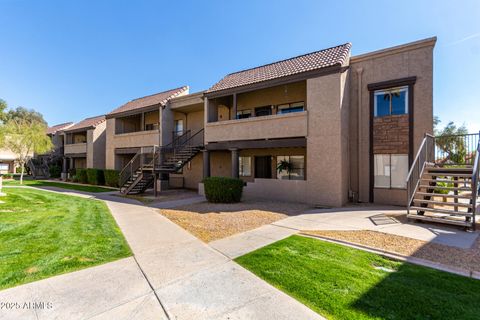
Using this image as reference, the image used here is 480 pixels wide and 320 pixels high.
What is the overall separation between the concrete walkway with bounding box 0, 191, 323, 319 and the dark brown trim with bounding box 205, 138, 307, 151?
8.57 metres

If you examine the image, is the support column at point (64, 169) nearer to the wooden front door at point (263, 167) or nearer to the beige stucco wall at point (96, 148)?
the beige stucco wall at point (96, 148)

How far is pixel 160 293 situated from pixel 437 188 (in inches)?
372

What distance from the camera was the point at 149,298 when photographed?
3.36 meters

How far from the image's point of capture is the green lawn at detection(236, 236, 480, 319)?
3.07 meters

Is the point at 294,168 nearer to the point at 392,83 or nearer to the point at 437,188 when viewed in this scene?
the point at 392,83

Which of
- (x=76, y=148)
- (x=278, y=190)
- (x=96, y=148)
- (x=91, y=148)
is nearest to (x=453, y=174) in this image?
(x=278, y=190)

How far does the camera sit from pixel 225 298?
339cm

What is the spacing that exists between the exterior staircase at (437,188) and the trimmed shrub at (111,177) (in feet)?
66.7

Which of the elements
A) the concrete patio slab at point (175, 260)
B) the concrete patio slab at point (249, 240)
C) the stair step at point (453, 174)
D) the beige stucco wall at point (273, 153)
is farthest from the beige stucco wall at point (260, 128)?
the concrete patio slab at point (175, 260)

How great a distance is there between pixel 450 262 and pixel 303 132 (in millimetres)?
8327

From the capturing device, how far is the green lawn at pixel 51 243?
4164 mm

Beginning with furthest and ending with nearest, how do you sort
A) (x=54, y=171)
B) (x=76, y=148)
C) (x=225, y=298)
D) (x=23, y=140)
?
(x=54, y=171), (x=76, y=148), (x=23, y=140), (x=225, y=298)

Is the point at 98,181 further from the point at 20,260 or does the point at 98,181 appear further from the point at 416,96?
the point at 416,96

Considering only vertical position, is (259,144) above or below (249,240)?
above
